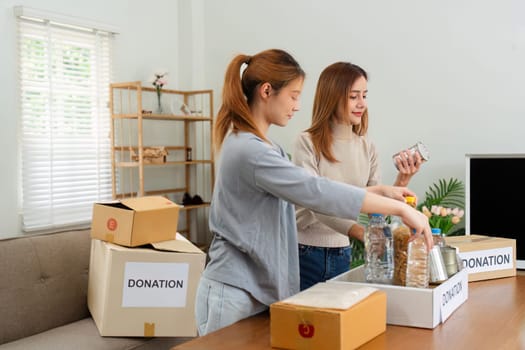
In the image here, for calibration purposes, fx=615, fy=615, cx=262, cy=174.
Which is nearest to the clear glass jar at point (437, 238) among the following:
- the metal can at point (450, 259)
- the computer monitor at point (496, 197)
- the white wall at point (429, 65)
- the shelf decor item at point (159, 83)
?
the metal can at point (450, 259)

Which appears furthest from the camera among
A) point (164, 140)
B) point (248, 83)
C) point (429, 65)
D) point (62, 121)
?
point (164, 140)

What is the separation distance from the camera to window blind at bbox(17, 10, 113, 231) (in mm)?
3914

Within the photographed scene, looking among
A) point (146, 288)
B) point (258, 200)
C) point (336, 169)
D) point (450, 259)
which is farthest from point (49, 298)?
point (450, 259)

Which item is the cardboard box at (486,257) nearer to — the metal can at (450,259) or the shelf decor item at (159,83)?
the metal can at (450,259)

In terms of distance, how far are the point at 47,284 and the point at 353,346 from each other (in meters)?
1.77

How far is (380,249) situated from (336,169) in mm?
572

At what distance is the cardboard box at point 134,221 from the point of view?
2.44 meters

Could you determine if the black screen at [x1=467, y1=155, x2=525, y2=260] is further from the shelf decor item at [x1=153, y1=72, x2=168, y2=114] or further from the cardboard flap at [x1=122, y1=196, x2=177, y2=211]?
the shelf decor item at [x1=153, y1=72, x2=168, y2=114]

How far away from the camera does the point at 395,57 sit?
3941 millimetres

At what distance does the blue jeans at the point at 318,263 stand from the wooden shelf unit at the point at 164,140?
2489 millimetres

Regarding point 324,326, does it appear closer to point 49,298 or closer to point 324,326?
point 324,326

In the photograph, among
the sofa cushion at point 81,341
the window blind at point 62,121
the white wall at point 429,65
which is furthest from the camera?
the window blind at point 62,121

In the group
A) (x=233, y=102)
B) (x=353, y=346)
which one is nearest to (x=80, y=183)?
(x=233, y=102)

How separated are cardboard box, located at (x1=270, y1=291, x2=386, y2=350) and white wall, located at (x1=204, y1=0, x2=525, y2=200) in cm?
257
